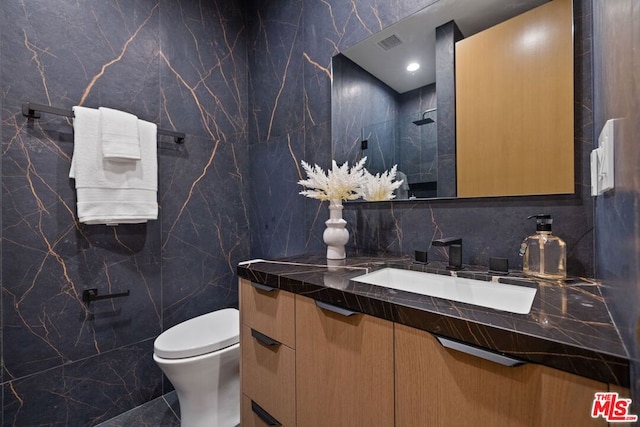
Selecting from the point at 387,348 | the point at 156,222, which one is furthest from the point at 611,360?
the point at 156,222

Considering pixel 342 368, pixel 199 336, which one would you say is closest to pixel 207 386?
pixel 199 336

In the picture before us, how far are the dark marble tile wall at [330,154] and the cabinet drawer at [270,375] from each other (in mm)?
674

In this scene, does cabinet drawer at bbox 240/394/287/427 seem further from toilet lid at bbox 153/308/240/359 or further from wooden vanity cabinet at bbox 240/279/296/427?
toilet lid at bbox 153/308/240/359

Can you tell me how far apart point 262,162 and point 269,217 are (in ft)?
1.34

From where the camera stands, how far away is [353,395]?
0.74 m

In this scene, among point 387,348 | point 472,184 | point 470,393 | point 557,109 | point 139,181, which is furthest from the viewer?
point 139,181

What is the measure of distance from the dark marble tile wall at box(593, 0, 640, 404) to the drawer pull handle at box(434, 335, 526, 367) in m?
0.14

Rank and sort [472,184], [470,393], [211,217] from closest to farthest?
[470,393], [472,184], [211,217]

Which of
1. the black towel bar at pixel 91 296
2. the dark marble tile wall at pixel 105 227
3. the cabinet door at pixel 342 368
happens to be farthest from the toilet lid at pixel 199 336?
the cabinet door at pixel 342 368

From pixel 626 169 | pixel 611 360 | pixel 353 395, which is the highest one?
pixel 626 169

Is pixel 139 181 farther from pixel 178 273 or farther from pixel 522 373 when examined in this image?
pixel 522 373

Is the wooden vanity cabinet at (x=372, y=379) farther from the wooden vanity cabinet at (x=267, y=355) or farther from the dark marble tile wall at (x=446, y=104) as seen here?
the dark marble tile wall at (x=446, y=104)

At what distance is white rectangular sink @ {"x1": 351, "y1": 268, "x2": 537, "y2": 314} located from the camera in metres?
0.80

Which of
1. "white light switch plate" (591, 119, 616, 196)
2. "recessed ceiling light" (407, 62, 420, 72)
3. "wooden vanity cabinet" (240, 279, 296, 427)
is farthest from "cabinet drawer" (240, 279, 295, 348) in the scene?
"recessed ceiling light" (407, 62, 420, 72)
